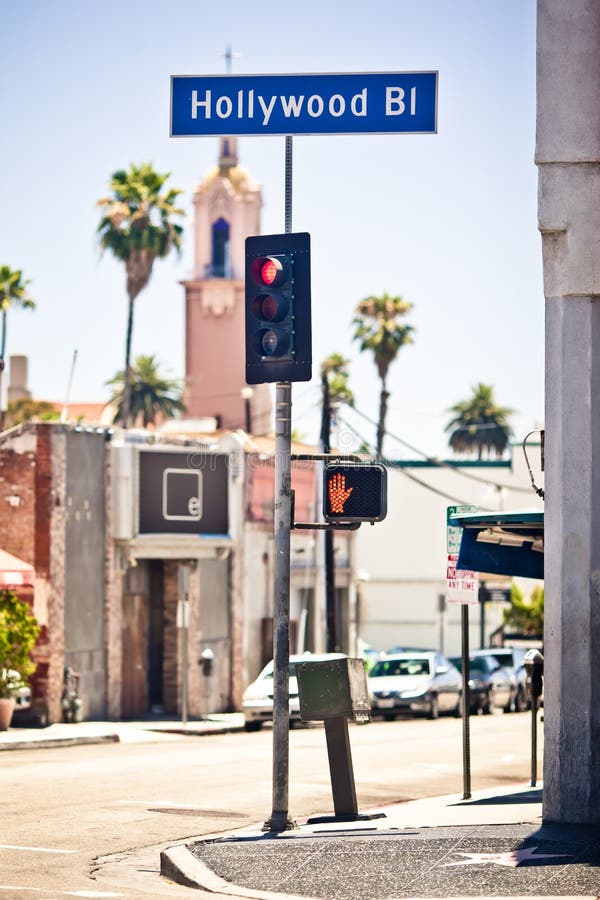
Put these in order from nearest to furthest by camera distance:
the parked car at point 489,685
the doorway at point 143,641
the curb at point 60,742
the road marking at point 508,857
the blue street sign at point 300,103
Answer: the road marking at point 508,857 < the blue street sign at point 300,103 < the curb at point 60,742 < the doorway at point 143,641 < the parked car at point 489,685

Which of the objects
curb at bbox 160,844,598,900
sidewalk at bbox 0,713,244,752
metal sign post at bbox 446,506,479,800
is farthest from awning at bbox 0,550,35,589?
curb at bbox 160,844,598,900

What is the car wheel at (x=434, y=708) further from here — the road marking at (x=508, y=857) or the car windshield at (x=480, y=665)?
the road marking at (x=508, y=857)

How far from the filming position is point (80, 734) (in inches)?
1112

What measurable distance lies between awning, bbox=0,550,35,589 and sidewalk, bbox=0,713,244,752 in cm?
264

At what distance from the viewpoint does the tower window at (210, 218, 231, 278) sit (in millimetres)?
84688

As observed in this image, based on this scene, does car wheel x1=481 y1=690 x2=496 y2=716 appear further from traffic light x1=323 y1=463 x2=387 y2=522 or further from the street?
traffic light x1=323 y1=463 x2=387 y2=522

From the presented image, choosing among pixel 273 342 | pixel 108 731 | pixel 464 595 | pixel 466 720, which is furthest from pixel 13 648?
pixel 273 342

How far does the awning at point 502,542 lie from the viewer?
15.8 meters

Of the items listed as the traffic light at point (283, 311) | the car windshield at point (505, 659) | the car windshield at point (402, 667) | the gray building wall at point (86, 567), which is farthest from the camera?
the car windshield at point (505, 659)

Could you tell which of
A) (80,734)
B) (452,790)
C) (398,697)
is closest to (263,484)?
(398,697)

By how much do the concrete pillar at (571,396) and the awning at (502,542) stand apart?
8.02 ft

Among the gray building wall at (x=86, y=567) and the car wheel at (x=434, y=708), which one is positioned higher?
the gray building wall at (x=86, y=567)

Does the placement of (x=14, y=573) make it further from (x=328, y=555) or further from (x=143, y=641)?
(x=328, y=555)

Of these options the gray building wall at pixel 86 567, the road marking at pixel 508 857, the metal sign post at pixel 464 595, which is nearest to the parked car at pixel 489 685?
the gray building wall at pixel 86 567
